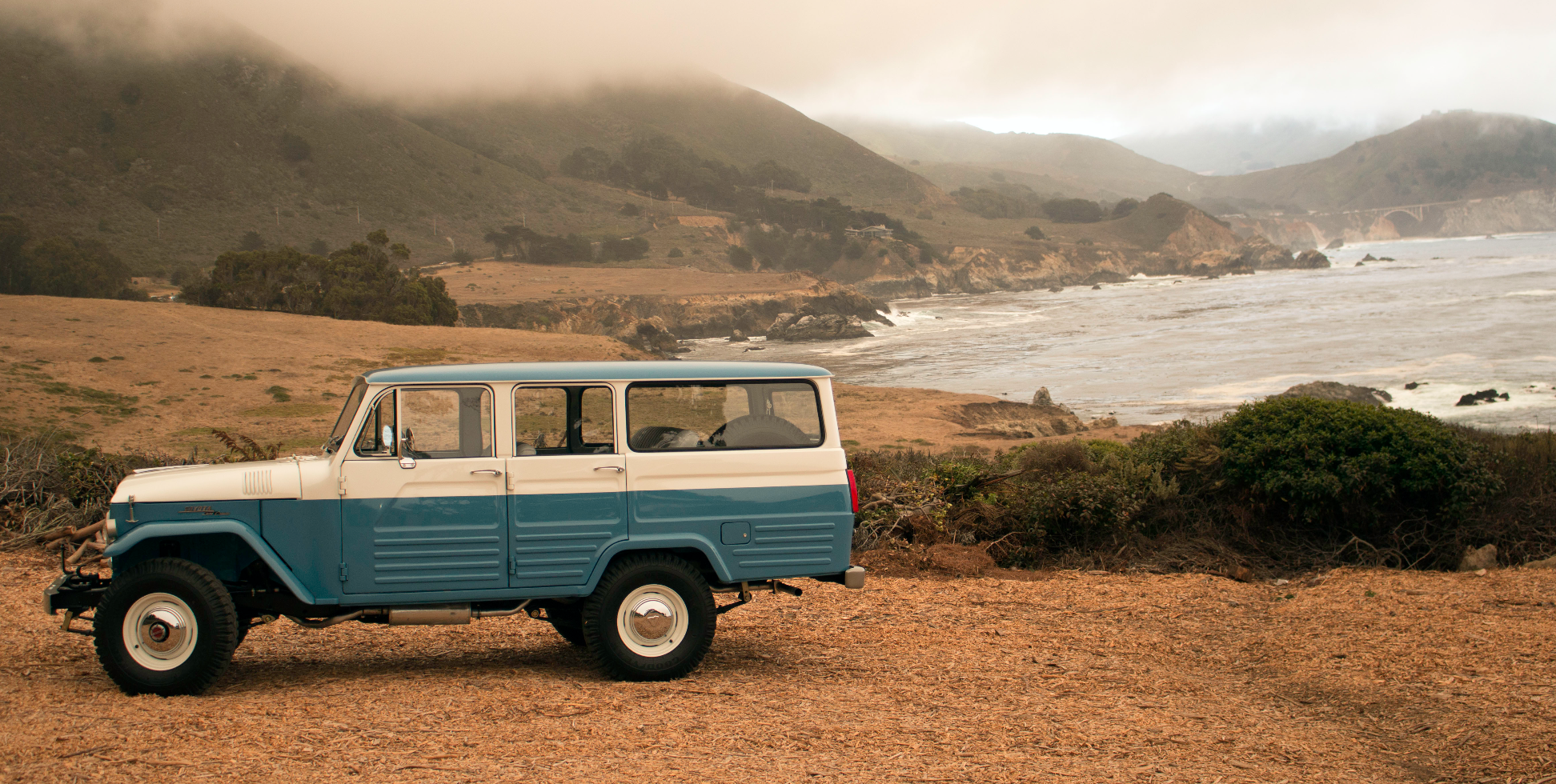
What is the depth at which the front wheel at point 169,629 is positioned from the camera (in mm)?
5457

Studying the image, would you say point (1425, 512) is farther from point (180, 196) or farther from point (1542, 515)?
point (180, 196)

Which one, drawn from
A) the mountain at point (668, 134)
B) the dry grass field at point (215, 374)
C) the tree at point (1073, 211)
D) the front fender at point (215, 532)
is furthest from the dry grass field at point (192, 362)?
the tree at point (1073, 211)

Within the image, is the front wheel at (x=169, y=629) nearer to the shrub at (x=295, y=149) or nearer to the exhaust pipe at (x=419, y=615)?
the exhaust pipe at (x=419, y=615)

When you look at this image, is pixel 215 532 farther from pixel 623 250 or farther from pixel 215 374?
pixel 623 250

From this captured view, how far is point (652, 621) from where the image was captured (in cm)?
603

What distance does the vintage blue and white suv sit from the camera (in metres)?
5.52

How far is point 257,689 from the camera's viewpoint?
→ 5742mm

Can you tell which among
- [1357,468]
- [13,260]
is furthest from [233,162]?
[1357,468]

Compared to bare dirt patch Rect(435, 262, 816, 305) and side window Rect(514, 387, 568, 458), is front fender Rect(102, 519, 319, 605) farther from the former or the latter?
bare dirt patch Rect(435, 262, 816, 305)

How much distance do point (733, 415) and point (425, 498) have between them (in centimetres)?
200

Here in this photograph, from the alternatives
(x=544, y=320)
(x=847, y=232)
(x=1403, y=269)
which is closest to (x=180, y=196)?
(x=544, y=320)

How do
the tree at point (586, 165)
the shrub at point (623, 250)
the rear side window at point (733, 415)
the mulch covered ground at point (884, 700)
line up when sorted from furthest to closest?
the tree at point (586, 165) < the shrub at point (623, 250) < the rear side window at point (733, 415) < the mulch covered ground at point (884, 700)

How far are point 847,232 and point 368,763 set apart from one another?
13210 centimetres

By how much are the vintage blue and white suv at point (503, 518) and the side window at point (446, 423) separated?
0.4 inches
